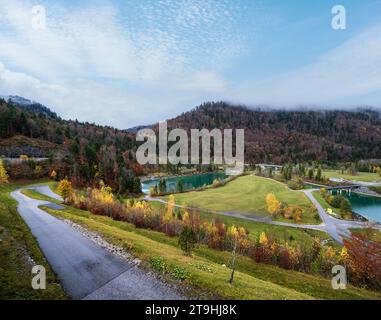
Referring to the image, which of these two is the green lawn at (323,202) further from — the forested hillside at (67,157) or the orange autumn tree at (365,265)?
the forested hillside at (67,157)

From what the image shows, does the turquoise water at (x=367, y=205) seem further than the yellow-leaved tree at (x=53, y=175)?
Yes

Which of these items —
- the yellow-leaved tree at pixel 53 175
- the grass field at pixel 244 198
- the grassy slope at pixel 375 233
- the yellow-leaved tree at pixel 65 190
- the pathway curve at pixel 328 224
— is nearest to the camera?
the yellow-leaved tree at pixel 65 190

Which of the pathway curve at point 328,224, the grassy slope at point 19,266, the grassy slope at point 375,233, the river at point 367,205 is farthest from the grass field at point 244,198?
the grassy slope at point 19,266

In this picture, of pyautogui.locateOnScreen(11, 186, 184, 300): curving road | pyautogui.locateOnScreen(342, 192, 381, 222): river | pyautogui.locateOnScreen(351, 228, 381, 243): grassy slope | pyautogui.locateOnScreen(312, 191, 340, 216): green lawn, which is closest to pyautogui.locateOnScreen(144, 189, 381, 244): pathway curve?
pyautogui.locateOnScreen(351, 228, 381, 243): grassy slope

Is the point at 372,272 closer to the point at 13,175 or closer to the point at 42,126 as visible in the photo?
the point at 13,175

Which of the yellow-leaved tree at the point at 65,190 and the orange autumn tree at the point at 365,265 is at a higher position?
the yellow-leaved tree at the point at 65,190

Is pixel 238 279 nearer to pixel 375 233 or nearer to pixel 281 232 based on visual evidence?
pixel 281 232
